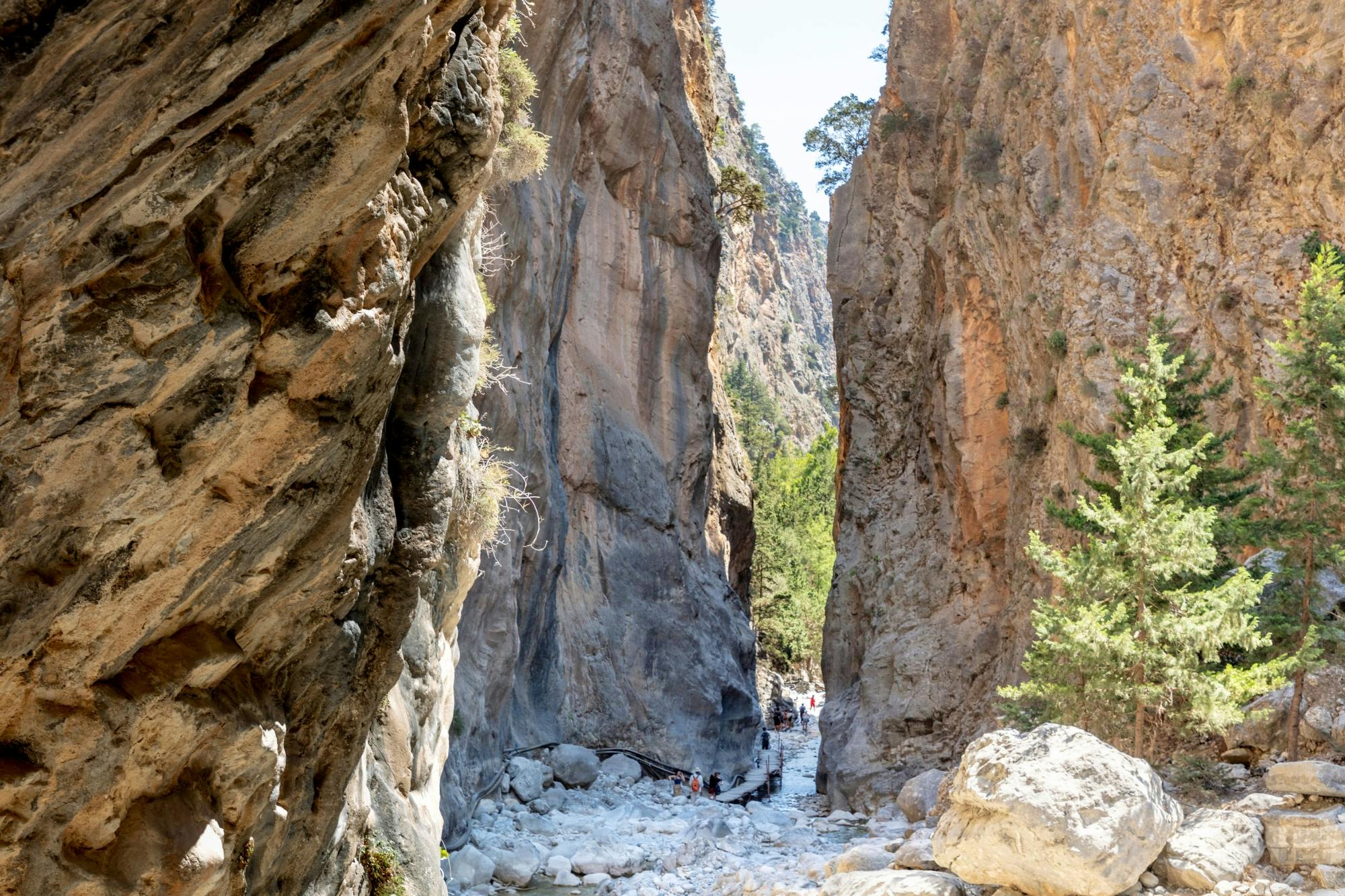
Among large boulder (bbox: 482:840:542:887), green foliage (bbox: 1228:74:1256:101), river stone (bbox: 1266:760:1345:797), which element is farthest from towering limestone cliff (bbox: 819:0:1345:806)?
large boulder (bbox: 482:840:542:887)

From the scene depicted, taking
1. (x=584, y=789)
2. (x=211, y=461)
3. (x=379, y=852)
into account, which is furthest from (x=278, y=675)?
(x=584, y=789)

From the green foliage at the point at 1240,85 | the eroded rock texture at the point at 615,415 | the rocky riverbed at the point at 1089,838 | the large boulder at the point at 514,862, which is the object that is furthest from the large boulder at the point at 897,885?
the green foliage at the point at 1240,85

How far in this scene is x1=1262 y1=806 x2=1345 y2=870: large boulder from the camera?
1077cm

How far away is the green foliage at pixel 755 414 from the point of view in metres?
59.5

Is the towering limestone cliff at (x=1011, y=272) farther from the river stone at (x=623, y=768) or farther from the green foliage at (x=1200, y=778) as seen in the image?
the green foliage at (x=1200, y=778)

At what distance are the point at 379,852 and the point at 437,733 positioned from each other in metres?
2.57

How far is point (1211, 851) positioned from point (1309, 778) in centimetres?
167

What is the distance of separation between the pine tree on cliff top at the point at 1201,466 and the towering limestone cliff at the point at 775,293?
30186 mm

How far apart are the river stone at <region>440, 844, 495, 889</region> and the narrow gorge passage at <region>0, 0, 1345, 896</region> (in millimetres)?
86

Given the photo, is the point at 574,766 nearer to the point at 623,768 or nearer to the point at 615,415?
the point at 623,768

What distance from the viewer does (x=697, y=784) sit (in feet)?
89.8

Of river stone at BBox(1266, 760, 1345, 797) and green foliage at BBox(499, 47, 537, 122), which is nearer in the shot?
river stone at BBox(1266, 760, 1345, 797)

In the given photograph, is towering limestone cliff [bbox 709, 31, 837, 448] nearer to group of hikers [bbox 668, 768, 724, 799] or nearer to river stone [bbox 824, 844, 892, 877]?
group of hikers [bbox 668, 768, 724, 799]

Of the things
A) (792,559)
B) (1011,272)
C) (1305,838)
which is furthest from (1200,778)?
(792,559)
